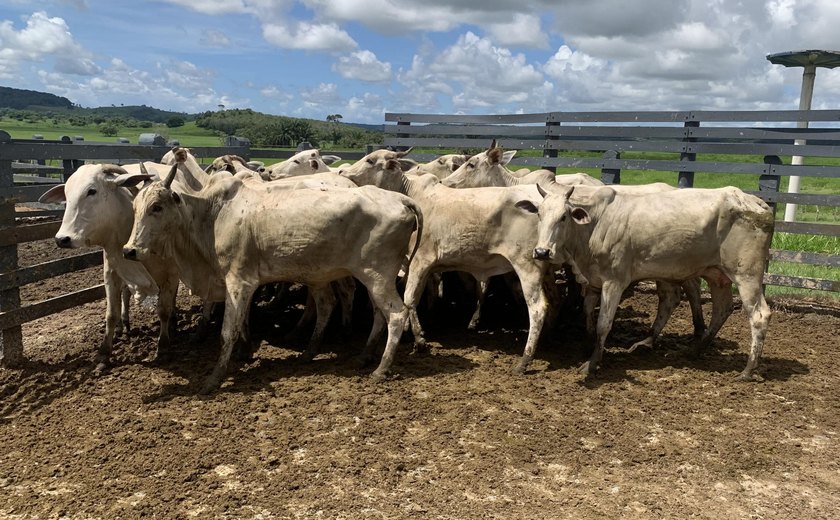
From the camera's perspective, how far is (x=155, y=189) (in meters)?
6.51

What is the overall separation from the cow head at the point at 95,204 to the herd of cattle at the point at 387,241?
0.05 ft

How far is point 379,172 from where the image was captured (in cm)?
909

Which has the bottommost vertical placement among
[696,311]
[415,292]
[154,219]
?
[696,311]

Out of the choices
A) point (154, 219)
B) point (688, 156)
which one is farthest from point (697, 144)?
point (154, 219)

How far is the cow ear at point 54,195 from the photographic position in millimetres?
7154

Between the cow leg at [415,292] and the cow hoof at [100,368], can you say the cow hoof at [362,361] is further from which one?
the cow hoof at [100,368]

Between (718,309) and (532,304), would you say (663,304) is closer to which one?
(718,309)

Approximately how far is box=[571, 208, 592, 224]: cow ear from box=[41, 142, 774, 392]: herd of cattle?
12mm

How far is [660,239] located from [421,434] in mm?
3646

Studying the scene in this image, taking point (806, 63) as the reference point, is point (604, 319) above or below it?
below

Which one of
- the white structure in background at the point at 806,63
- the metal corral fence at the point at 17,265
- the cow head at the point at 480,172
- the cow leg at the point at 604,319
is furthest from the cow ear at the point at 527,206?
the white structure in background at the point at 806,63

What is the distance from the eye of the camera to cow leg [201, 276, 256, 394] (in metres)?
6.49

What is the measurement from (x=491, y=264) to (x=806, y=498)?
162 inches

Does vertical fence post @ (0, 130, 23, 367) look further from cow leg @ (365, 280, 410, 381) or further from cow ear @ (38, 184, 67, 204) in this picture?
cow leg @ (365, 280, 410, 381)
